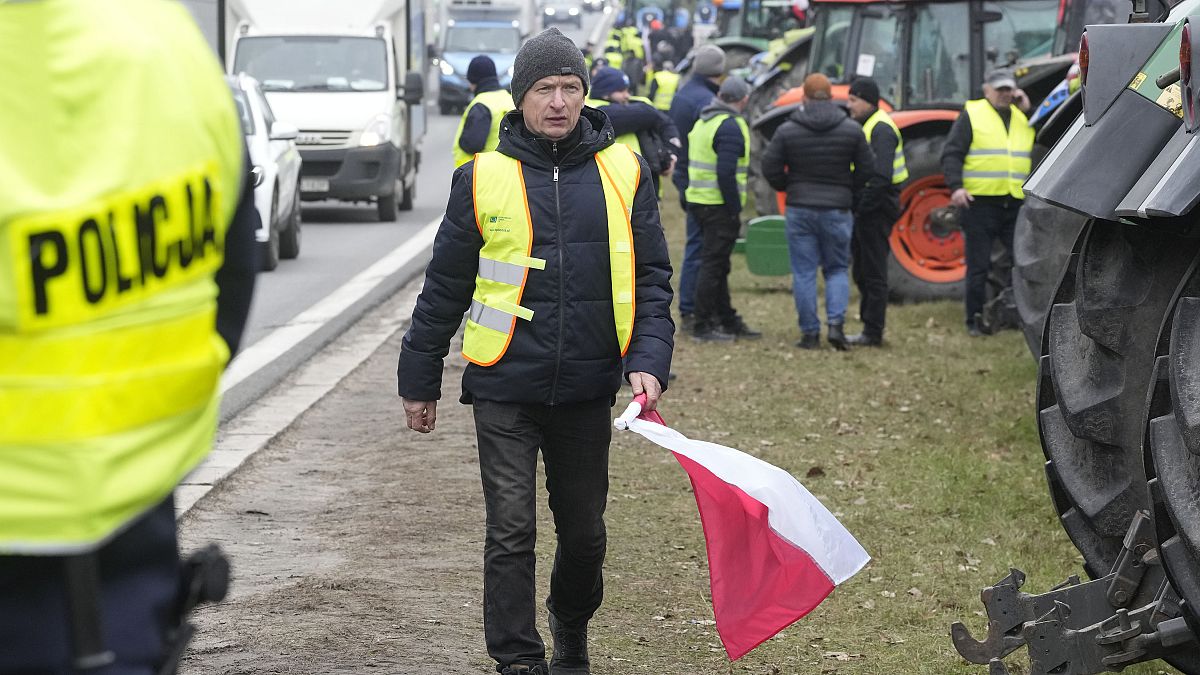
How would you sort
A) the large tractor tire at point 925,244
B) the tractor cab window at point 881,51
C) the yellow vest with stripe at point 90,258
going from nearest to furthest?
the yellow vest with stripe at point 90,258 → the large tractor tire at point 925,244 → the tractor cab window at point 881,51

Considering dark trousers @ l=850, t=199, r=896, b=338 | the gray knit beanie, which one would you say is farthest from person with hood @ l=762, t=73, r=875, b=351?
the gray knit beanie

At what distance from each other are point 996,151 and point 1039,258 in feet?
12.3

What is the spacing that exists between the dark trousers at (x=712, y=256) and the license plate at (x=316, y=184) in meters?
8.27

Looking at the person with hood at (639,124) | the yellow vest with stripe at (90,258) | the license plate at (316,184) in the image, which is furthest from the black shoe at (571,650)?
the license plate at (316,184)

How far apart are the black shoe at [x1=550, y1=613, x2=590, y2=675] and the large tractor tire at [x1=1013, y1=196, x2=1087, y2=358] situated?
12.4ft

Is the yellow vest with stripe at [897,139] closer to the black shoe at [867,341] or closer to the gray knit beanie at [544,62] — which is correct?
the black shoe at [867,341]

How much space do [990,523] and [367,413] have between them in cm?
362

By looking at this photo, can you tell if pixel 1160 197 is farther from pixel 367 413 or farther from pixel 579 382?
pixel 367 413

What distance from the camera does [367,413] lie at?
9664 mm

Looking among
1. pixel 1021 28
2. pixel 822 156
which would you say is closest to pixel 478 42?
pixel 1021 28

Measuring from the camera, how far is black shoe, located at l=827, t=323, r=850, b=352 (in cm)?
1250

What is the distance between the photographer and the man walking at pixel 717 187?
12.4 meters

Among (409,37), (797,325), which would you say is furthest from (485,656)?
(409,37)

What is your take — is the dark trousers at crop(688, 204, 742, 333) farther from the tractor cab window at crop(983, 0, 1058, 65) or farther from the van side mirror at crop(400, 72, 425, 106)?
the van side mirror at crop(400, 72, 425, 106)
